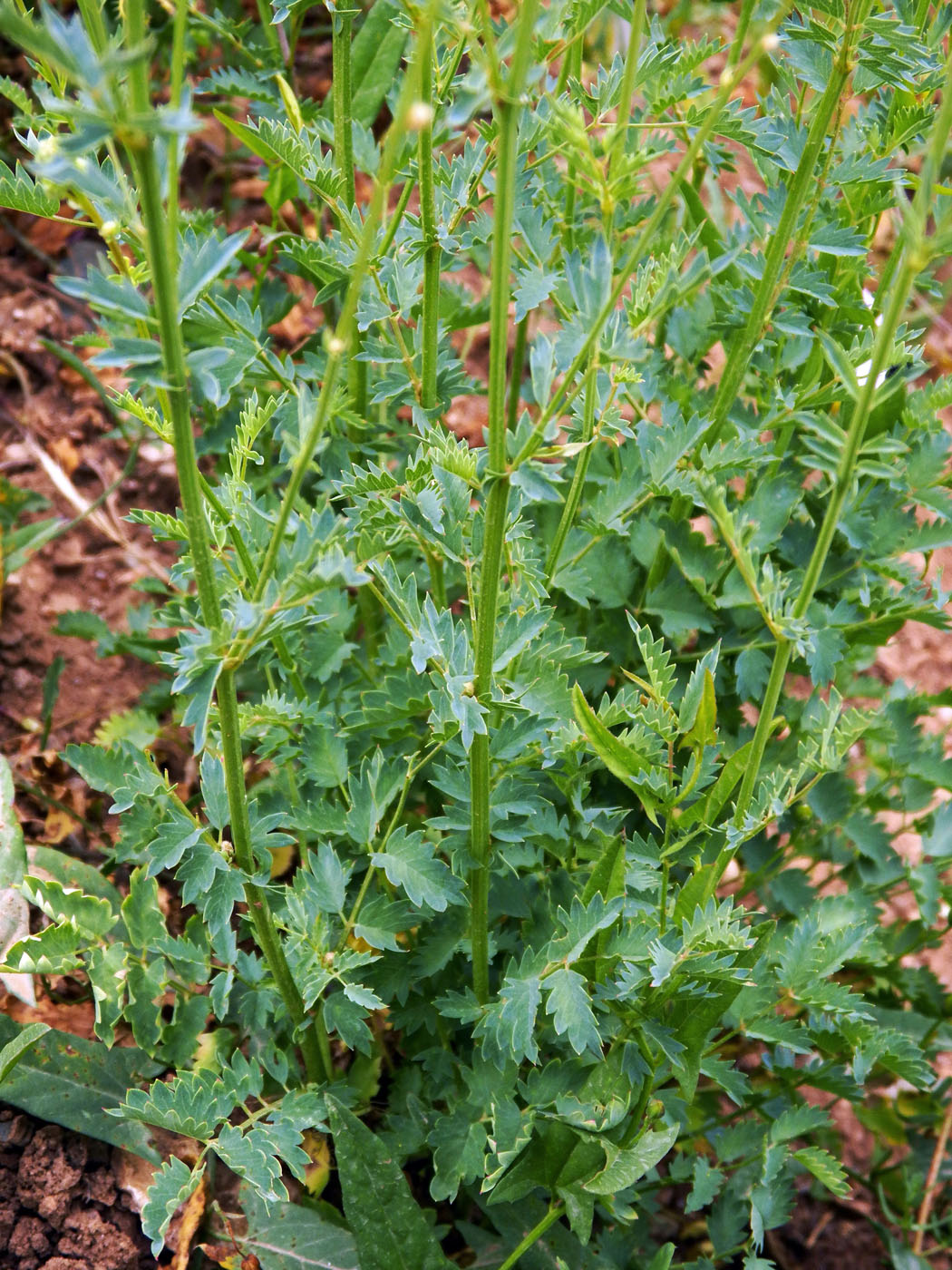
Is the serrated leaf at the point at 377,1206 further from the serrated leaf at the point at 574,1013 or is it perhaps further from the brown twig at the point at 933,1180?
the brown twig at the point at 933,1180

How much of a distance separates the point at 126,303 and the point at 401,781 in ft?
2.03

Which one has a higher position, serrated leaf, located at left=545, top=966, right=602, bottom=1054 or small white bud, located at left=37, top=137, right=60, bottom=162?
small white bud, located at left=37, top=137, right=60, bottom=162

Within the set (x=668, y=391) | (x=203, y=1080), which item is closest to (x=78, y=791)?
(x=203, y=1080)

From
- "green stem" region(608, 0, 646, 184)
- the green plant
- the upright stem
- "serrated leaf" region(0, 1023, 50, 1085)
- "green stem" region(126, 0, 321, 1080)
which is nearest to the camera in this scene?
"green stem" region(126, 0, 321, 1080)

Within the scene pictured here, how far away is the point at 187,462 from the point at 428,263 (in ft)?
1.68

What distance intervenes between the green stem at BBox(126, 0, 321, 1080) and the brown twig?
41.3 inches

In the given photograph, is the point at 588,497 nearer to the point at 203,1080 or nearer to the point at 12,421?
the point at 203,1080

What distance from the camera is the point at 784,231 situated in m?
1.19

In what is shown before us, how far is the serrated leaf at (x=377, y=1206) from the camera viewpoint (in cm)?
120

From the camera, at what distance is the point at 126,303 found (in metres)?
0.77

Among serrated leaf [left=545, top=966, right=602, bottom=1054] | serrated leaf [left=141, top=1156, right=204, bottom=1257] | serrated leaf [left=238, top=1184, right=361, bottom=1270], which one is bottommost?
serrated leaf [left=238, top=1184, right=361, bottom=1270]

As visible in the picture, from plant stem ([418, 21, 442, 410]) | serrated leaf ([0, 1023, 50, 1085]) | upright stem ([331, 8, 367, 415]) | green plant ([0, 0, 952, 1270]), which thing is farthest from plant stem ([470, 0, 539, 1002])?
serrated leaf ([0, 1023, 50, 1085])

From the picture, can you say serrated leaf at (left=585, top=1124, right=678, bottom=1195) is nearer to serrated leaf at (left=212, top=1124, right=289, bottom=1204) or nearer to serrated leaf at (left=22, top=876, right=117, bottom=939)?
serrated leaf at (left=212, top=1124, right=289, bottom=1204)

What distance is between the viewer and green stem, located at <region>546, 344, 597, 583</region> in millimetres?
976
